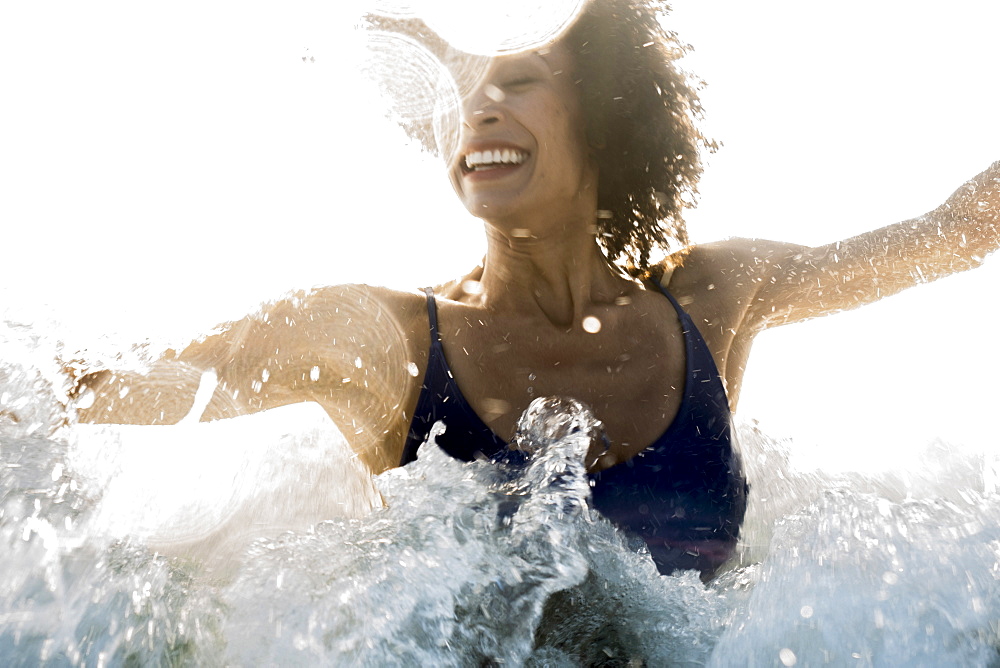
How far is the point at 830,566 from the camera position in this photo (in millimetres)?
1813

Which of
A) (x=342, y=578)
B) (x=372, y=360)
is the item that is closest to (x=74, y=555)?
(x=342, y=578)

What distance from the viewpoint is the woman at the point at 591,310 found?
5.90 ft

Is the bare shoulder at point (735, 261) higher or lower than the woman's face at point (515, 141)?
lower

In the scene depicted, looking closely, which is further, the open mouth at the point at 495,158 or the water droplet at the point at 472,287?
the water droplet at the point at 472,287

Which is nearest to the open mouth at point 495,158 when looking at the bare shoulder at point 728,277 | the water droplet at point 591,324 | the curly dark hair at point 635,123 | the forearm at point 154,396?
the curly dark hair at point 635,123

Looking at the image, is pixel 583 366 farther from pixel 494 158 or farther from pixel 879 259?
pixel 879 259

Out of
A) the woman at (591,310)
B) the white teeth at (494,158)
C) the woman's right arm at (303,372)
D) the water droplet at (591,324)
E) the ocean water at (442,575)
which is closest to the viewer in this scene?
the ocean water at (442,575)

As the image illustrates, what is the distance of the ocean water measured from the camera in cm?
141

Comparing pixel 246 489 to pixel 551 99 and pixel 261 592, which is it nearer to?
pixel 261 592

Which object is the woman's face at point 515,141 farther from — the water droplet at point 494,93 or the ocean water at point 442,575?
the ocean water at point 442,575

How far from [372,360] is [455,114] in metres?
0.74

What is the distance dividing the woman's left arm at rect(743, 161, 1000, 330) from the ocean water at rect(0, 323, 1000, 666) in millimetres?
707

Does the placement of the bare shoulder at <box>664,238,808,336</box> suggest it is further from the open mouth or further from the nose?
the nose

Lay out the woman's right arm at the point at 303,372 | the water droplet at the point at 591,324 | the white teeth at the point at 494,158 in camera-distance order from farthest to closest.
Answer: the water droplet at the point at 591,324 < the white teeth at the point at 494,158 < the woman's right arm at the point at 303,372
